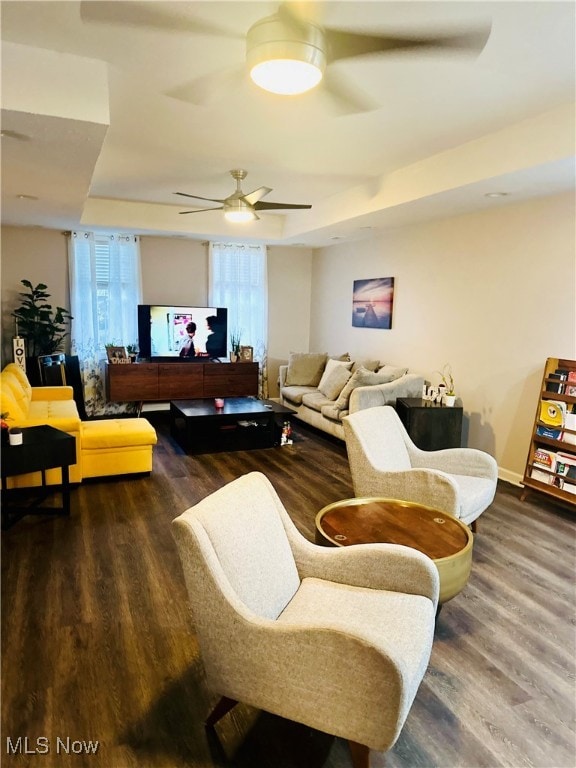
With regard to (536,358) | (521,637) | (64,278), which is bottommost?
(521,637)

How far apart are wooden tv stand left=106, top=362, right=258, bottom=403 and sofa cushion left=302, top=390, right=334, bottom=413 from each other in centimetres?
117

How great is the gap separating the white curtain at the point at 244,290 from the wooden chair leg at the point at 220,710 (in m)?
5.87

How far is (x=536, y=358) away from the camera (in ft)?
14.0

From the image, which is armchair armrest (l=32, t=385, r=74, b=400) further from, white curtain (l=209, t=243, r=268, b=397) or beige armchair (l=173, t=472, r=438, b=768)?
beige armchair (l=173, t=472, r=438, b=768)

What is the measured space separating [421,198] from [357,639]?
379cm

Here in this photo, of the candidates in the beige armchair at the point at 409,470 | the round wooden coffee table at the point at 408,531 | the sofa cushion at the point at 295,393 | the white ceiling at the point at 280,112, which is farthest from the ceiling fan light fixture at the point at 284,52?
the sofa cushion at the point at 295,393

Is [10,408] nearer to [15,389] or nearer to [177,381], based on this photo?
[15,389]

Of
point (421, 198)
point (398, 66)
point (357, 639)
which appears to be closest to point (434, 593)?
point (357, 639)

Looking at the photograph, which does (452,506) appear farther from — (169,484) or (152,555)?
(169,484)

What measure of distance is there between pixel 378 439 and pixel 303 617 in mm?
1599

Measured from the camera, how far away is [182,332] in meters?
6.89

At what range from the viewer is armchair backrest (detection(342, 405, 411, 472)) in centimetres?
305

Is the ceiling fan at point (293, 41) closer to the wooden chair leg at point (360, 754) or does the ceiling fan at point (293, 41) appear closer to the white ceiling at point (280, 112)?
the white ceiling at point (280, 112)

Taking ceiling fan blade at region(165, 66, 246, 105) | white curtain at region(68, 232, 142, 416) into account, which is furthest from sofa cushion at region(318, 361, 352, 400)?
ceiling fan blade at region(165, 66, 246, 105)
